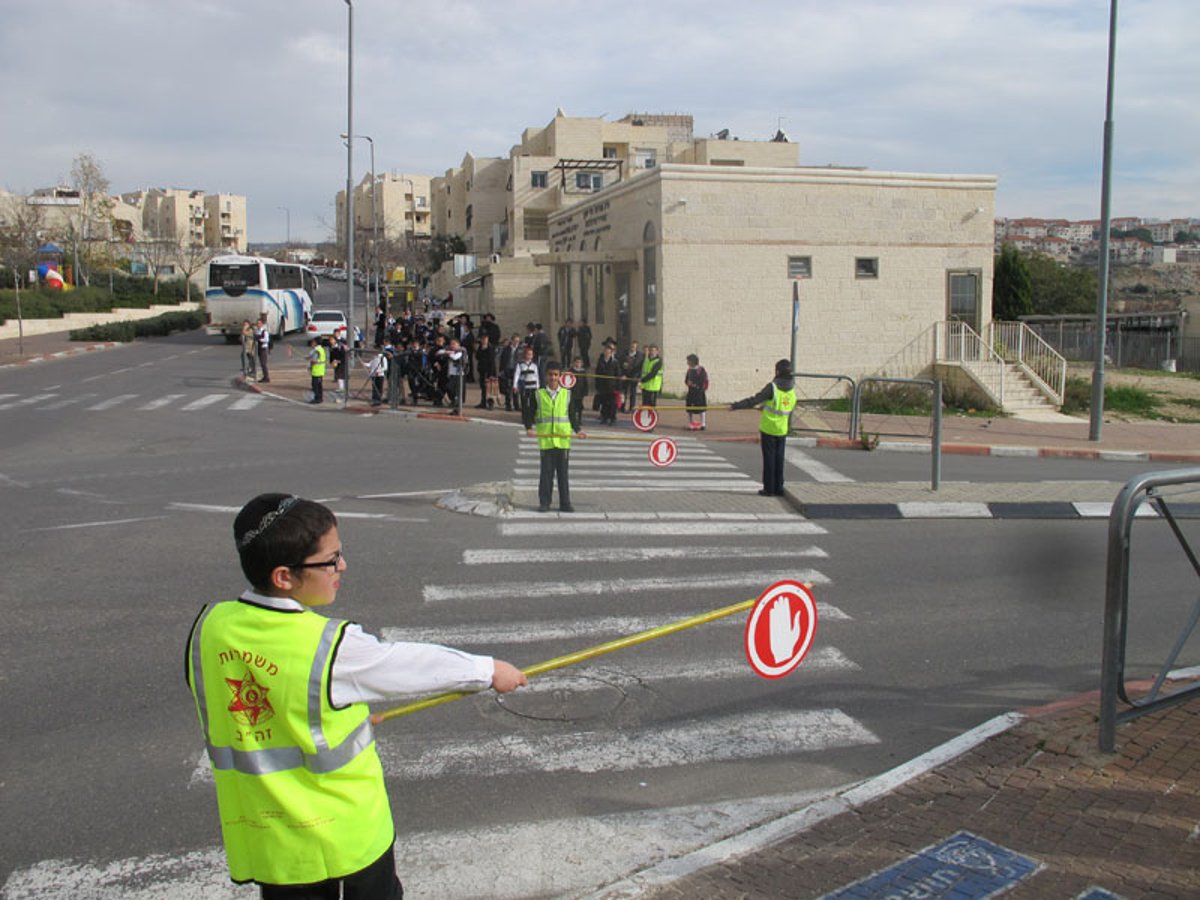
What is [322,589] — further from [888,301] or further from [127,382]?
[127,382]

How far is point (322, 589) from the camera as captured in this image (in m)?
2.95

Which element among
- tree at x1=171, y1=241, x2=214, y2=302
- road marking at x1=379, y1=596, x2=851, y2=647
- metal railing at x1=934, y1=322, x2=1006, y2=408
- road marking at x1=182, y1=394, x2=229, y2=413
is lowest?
road marking at x1=379, y1=596, x2=851, y2=647

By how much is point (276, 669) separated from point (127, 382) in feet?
96.6

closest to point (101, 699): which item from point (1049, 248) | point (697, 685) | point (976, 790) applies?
point (697, 685)

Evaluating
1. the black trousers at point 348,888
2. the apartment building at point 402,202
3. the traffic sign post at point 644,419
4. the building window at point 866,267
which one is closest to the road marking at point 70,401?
the traffic sign post at point 644,419

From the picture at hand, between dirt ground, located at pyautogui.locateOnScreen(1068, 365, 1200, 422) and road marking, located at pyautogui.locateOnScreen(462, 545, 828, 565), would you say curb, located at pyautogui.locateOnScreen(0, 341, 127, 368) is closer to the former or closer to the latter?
road marking, located at pyautogui.locateOnScreen(462, 545, 828, 565)

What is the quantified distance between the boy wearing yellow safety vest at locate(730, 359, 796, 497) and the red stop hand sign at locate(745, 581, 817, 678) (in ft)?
26.2

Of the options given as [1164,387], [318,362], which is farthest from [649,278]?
[1164,387]

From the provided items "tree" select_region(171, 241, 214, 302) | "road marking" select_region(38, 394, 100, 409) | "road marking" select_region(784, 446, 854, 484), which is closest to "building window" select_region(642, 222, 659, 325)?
"road marking" select_region(784, 446, 854, 484)

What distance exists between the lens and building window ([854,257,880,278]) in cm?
2811

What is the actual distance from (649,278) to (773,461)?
15.4m

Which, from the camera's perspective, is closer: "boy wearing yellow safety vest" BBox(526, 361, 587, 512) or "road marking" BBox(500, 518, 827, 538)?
"road marking" BBox(500, 518, 827, 538)

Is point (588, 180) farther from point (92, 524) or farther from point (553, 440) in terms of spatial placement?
point (92, 524)

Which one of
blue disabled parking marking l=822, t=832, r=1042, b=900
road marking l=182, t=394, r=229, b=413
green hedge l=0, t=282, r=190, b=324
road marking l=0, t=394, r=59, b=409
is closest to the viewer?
blue disabled parking marking l=822, t=832, r=1042, b=900
